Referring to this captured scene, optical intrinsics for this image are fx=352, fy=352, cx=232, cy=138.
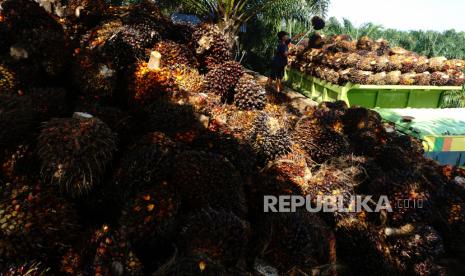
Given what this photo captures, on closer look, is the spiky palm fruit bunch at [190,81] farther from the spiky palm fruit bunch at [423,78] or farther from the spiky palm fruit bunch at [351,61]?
the spiky palm fruit bunch at [423,78]

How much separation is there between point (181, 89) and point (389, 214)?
5.24 feet

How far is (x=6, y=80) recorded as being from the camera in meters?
1.98

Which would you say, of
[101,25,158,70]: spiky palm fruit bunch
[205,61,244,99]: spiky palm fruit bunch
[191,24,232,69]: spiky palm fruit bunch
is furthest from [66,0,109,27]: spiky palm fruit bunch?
[205,61,244,99]: spiky palm fruit bunch

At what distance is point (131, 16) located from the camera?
2.70 meters

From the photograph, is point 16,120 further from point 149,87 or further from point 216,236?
point 216,236

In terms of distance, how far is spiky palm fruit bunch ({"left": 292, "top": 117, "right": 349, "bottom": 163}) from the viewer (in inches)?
101

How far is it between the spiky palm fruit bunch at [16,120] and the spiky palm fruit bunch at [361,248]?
5.84 ft

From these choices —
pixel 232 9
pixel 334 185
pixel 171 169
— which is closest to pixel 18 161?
pixel 171 169

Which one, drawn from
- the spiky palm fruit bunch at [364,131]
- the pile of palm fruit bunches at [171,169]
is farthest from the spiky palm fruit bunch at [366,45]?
the pile of palm fruit bunches at [171,169]

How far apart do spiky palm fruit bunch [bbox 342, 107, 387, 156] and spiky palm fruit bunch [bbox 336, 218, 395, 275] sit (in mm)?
898

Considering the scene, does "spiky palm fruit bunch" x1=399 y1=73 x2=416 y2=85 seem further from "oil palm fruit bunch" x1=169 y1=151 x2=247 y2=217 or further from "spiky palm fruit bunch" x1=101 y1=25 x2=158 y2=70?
"oil palm fruit bunch" x1=169 y1=151 x2=247 y2=217

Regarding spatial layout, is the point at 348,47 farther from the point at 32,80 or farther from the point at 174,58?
the point at 32,80

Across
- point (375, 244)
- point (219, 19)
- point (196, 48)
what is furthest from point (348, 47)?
point (375, 244)

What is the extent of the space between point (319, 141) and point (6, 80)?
2035 mm
